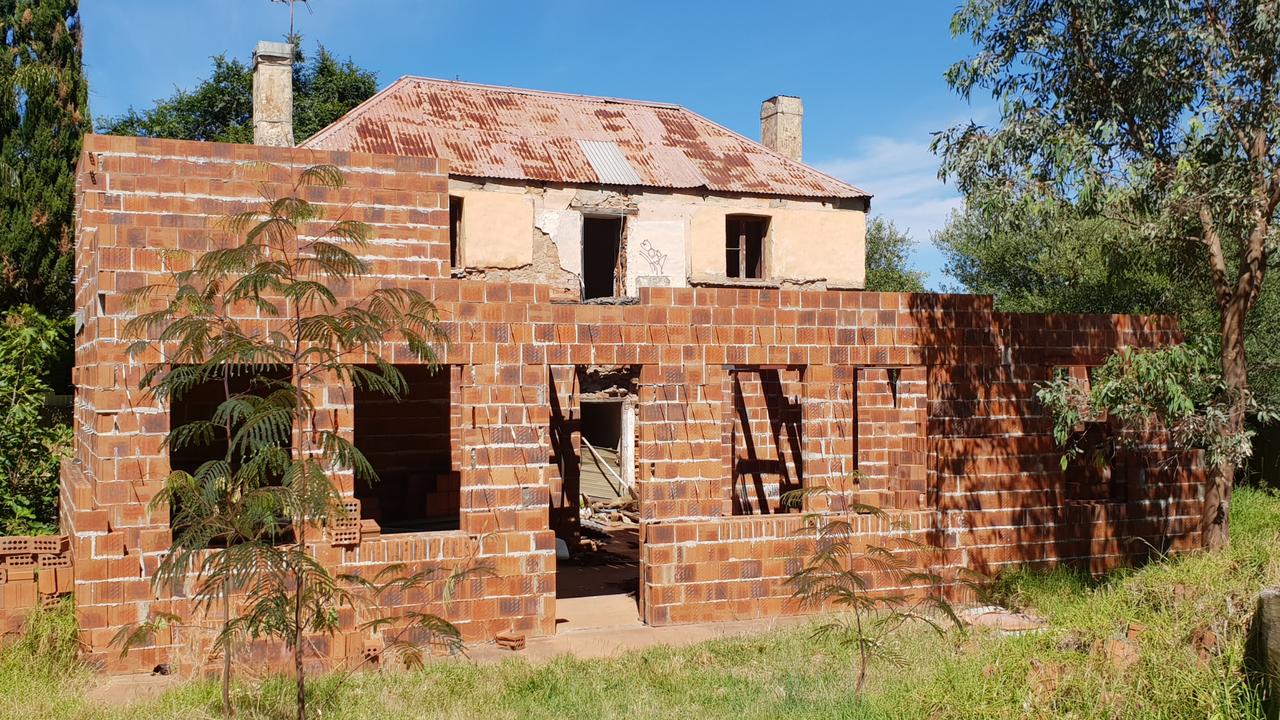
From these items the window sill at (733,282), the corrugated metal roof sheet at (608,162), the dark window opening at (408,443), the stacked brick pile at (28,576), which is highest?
the corrugated metal roof sheet at (608,162)

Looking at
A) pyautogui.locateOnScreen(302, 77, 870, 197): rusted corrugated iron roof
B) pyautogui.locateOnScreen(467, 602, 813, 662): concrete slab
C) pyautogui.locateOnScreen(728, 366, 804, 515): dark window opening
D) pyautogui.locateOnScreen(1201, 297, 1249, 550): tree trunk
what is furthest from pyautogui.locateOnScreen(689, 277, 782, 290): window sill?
pyautogui.locateOnScreen(467, 602, 813, 662): concrete slab

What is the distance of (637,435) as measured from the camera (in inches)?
474

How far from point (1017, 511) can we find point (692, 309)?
428 centimetres

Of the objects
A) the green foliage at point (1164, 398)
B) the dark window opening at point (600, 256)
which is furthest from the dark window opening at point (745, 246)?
the green foliage at point (1164, 398)

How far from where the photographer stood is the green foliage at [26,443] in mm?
12297

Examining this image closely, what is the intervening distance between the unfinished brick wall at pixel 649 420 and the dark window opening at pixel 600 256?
1023 cm

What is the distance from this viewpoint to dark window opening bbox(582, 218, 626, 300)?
21772 millimetres

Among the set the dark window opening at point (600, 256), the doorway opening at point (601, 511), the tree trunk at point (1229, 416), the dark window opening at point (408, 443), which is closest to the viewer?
the tree trunk at point (1229, 416)

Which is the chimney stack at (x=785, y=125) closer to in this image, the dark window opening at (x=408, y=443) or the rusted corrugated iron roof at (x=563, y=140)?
the rusted corrugated iron roof at (x=563, y=140)

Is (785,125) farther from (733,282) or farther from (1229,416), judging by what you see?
(1229,416)

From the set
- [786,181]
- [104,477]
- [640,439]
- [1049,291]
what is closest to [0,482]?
[104,477]

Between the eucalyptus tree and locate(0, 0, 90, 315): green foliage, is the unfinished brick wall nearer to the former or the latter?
the eucalyptus tree

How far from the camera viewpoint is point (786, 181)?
21719 millimetres

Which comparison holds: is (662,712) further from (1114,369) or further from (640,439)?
(1114,369)
